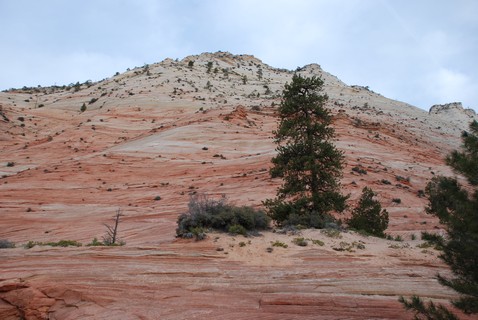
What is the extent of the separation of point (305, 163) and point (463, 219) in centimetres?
1058

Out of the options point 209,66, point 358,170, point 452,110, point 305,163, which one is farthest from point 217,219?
point 452,110

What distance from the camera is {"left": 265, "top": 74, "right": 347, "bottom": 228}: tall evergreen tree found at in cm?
1716

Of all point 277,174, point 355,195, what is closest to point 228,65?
point 355,195

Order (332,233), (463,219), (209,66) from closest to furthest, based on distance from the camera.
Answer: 1. (463,219)
2. (332,233)
3. (209,66)

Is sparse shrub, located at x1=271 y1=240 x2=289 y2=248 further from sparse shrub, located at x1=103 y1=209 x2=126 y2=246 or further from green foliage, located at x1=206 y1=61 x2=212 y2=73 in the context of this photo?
green foliage, located at x1=206 y1=61 x2=212 y2=73

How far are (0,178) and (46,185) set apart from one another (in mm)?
5478

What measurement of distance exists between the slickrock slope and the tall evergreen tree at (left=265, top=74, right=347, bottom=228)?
9.31 ft

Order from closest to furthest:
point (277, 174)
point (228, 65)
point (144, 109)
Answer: point (277, 174), point (144, 109), point (228, 65)

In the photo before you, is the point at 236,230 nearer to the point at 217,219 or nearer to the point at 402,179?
the point at 217,219

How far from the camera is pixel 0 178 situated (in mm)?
30719

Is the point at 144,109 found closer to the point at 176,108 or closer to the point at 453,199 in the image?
the point at 176,108

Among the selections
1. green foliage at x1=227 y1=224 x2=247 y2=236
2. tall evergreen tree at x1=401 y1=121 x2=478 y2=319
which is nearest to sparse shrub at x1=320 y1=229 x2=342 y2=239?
green foliage at x1=227 y1=224 x2=247 y2=236

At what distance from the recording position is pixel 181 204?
23719 millimetres

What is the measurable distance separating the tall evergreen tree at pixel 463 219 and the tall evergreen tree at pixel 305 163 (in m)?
8.90
